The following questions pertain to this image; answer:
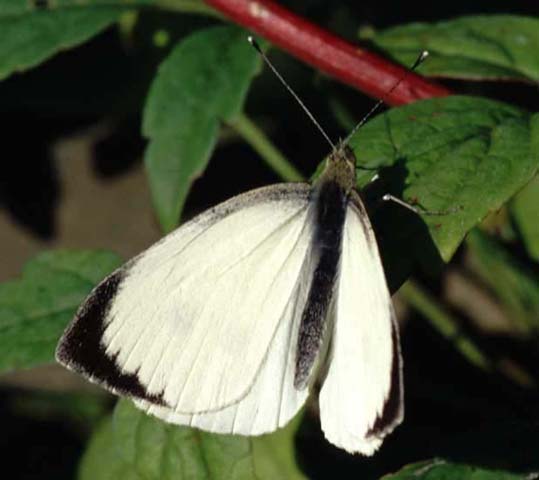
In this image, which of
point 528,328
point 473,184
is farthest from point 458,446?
point 528,328

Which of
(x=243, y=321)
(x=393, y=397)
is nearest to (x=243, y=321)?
(x=243, y=321)

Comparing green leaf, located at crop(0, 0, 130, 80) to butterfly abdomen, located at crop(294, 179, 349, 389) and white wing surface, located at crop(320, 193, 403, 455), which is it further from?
white wing surface, located at crop(320, 193, 403, 455)

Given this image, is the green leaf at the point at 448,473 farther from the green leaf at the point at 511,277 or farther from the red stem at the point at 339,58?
the green leaf at the point at 511,277

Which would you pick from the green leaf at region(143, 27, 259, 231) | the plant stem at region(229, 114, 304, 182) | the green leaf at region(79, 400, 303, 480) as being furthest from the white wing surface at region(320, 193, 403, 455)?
the plant stem at region(229, 114, 304, 182)

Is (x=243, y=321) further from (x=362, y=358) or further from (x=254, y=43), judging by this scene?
(x=254, y=43)

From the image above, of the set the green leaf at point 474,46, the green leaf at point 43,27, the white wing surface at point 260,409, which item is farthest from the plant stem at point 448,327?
the green leaf at point 43,27

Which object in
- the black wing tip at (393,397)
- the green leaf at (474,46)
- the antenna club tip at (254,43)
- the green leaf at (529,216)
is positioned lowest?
the green leaf at (529,216)

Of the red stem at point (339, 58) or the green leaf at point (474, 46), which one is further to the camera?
the green leaf at point (474, 46)
